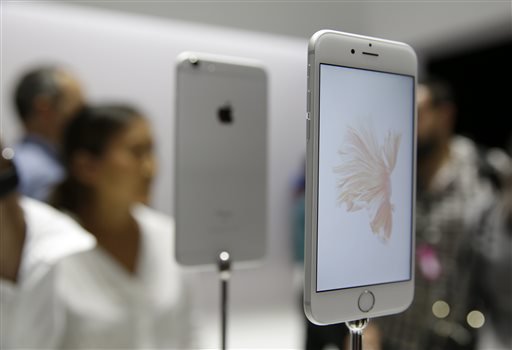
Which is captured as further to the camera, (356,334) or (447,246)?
(447,246)

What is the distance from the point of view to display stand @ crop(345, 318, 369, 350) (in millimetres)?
615

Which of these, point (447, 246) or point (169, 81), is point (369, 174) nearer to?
point (447, 246)

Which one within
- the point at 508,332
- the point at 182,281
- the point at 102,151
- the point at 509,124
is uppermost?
the point at 509,124

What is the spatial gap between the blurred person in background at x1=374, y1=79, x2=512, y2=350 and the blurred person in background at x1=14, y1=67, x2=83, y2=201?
33.7 inches

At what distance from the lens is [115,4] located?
62.5 inches

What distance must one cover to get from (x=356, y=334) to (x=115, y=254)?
0.77 m

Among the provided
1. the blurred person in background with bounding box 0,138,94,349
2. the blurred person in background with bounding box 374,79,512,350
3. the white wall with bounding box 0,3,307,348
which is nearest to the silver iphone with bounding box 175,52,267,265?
the blurred person in background with bounding box 0,138,94,349

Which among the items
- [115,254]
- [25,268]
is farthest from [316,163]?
[115,254]

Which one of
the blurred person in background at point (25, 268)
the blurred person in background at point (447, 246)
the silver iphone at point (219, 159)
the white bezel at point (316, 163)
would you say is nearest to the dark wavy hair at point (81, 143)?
the blurred person in background at point (25, 268)

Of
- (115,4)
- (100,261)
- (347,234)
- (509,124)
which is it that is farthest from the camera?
(509,124)

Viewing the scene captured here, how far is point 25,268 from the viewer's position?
866 mm

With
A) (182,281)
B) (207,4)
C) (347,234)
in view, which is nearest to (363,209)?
(347,234)

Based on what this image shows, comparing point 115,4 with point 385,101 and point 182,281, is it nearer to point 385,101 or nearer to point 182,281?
point 182,281

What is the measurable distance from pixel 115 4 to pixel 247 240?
0.96 meters
